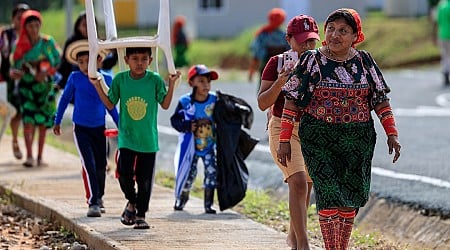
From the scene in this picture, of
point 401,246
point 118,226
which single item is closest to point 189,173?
point 118,226

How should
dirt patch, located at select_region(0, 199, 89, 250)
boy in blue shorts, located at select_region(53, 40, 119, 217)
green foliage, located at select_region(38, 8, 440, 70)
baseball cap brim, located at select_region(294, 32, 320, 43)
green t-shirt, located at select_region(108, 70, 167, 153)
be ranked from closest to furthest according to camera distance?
baseball cap brim, located at select_region(294, 32, 320, 43)
green t-shirt, located at select_region(108, 70, 167, 153)
dirt patch, located at select_region(0, 199, 89, 250)
boy in blue shorts, located at select_region(53, 40, 119, 217)
green foliage, located at select_region(38, 8, 440, 70)

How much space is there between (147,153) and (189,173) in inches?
52.3

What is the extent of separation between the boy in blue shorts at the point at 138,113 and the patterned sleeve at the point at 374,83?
83.6 inches

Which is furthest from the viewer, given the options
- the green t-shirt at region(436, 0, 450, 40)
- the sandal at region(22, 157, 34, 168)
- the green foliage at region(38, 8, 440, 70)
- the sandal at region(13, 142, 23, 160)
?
the green foliage at region(38, 8, 440, 70)

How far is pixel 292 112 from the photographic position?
23.2 feet

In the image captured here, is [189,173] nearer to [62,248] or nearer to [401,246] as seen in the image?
[62,248]

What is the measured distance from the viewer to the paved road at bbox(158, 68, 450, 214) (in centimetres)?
1012

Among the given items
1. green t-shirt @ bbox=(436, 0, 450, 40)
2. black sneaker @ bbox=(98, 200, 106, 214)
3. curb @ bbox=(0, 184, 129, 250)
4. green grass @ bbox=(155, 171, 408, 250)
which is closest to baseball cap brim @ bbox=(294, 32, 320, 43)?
green grass @ bbox=(155, 171, 408, 250)

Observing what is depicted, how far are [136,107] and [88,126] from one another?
43.2 inches

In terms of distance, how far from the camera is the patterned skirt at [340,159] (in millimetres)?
6988

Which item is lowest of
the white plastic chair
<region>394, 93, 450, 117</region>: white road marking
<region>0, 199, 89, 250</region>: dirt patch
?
<region>394, 93, 450, 117</region>: white road marking

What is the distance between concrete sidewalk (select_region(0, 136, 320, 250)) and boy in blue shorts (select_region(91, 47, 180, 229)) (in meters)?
0.37

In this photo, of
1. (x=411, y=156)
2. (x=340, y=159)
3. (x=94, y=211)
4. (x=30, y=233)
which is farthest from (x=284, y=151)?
(x=411, y=156)

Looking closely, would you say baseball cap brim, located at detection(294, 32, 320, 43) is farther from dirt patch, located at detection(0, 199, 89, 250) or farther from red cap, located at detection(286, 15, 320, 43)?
dirt patch, located at detection(0, 199, 89, 250)
